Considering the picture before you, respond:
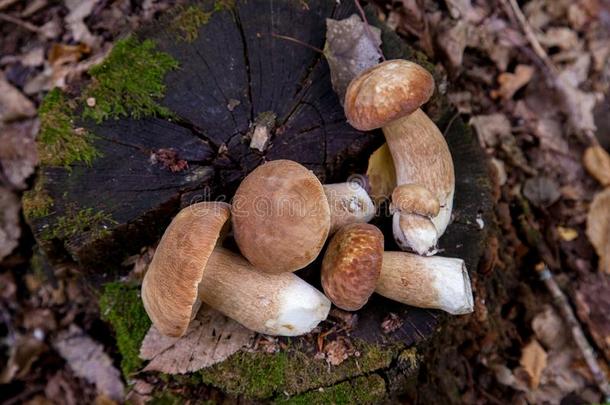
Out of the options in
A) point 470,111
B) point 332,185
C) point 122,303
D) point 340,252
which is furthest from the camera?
point 470,111

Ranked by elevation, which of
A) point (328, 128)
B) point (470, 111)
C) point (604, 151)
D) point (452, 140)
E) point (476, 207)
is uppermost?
point (328, 128)

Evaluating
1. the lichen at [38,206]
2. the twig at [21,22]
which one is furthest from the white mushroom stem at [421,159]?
the twig at [21,22]

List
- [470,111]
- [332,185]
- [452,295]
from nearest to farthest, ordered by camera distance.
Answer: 1. [452,295]
2. [332,185]
3. [470,111]

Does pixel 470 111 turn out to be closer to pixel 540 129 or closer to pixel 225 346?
pixel 540 129

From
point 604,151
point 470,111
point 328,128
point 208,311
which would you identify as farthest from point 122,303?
point 604,151

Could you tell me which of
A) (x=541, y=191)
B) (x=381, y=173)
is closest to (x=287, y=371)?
(x=381, y=173)

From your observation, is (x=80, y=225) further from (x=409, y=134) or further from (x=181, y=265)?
(x=409, y=134)
